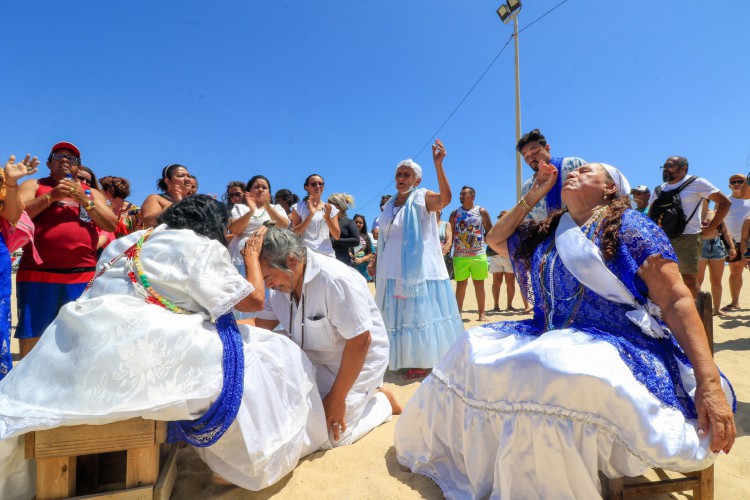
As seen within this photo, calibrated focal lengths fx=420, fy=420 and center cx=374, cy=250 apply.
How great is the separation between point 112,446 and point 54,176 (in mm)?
2770

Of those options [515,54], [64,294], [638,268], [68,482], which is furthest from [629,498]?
[515,54]

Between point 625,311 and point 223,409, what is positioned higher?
point 625,311

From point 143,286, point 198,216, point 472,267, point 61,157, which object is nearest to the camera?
point 143,286

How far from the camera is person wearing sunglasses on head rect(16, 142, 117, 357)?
327cm

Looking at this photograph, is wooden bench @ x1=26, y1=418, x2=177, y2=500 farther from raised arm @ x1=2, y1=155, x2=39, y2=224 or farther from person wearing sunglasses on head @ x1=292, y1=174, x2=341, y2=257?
person wearing sunglasses on head @ x1=292, y1=174, x2=341, y2=257

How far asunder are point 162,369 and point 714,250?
303 inches

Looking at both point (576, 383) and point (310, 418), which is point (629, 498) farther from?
point (310, 418)

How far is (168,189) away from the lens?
4145 millimetres

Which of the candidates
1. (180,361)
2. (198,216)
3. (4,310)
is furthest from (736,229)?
(4,310)

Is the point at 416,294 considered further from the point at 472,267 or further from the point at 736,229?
the point at 736,229

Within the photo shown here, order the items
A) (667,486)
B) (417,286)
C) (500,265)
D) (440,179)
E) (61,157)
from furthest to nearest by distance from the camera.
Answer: (500,265) → (417,286) → (440,179) → (61,157) → (667,486)

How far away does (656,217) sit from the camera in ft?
17.3

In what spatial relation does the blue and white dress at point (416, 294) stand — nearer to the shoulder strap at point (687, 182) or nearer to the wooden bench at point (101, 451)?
the wooden bench at point (101, 451)

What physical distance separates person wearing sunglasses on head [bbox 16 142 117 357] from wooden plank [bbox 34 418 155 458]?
212cm
